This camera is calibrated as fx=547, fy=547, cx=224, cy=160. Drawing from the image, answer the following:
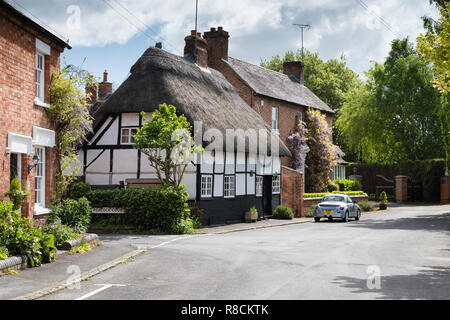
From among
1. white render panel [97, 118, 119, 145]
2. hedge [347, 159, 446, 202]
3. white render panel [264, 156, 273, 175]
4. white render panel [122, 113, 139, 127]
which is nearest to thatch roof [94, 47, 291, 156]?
white render panel [122, 113, 139, 127]

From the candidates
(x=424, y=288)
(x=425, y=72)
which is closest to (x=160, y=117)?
(x=424, y=288)

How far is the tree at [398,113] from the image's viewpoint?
50500 millimetres

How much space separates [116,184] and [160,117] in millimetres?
5164

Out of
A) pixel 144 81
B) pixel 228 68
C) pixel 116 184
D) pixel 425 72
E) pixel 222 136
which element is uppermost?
pixel 425 72

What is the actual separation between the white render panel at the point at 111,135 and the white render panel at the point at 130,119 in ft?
1.19

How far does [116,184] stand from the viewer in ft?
81.9

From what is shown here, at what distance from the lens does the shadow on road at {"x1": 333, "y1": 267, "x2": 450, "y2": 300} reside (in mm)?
8562

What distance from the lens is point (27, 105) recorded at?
14.8 m

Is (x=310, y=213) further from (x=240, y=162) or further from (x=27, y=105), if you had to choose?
(x=27, y=105)

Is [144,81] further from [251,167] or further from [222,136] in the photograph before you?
[251,167]

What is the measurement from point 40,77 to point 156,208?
7262mm

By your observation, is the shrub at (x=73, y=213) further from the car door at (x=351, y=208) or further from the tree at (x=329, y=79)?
the tree at (x=329, y=79)

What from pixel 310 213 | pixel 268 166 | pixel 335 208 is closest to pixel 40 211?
pixel 268 166

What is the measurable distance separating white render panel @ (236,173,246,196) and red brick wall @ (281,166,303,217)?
5.29 meters
